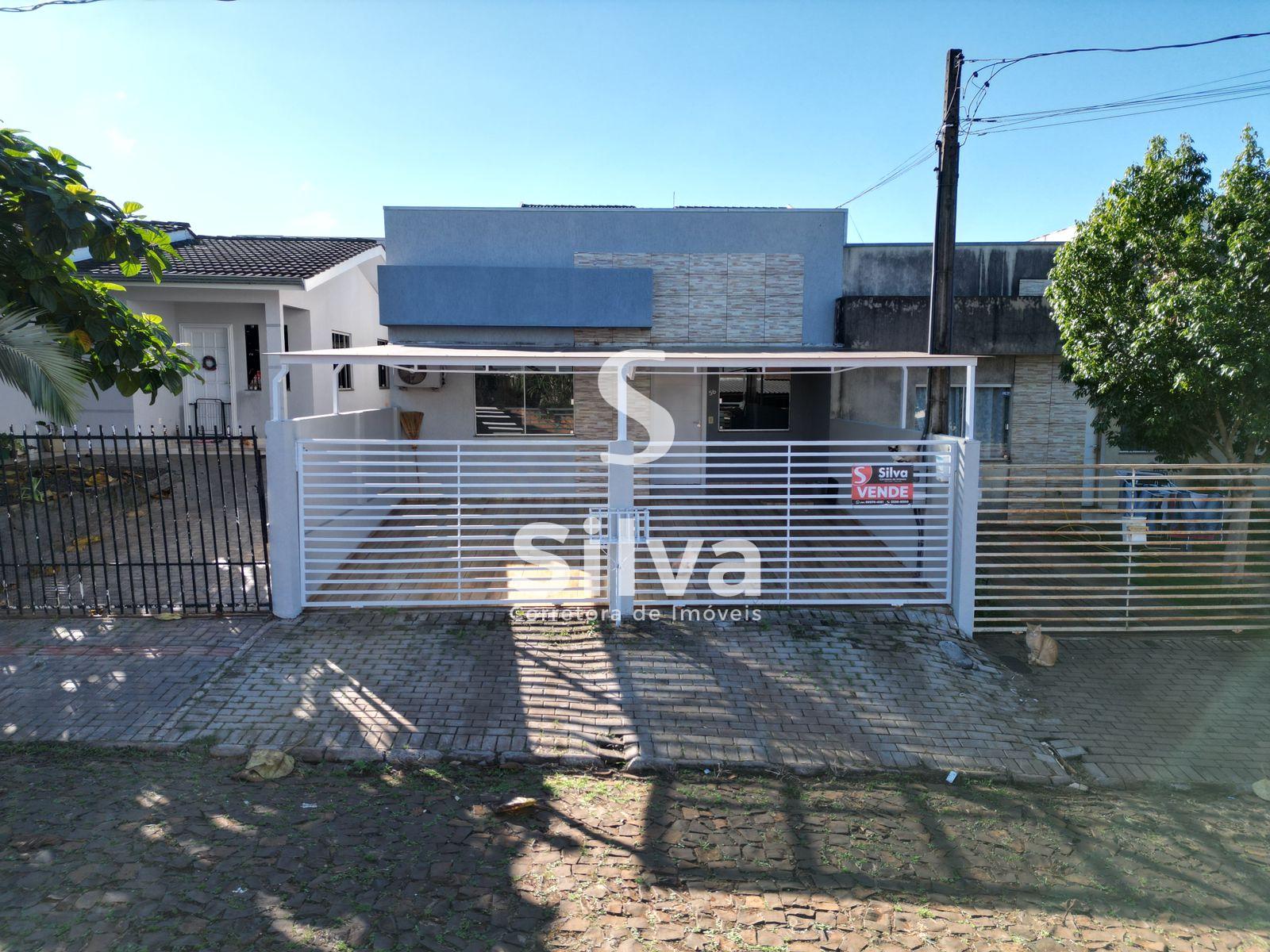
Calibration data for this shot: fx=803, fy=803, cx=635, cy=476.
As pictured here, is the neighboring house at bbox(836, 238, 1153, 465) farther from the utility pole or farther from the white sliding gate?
the white sliding gate

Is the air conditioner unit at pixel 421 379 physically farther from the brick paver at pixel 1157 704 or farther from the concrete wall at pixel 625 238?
the brick paver at pixel 1157 704

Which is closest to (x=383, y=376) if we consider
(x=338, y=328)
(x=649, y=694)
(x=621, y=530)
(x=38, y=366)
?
(x=338, y=328)

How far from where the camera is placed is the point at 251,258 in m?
16.5

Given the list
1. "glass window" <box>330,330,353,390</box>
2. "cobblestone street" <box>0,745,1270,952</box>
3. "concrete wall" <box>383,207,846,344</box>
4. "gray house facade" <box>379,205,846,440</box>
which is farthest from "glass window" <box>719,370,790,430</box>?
"cobblestone street" <box>0,745,1270,952</box>

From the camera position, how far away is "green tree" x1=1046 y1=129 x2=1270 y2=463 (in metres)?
8.36

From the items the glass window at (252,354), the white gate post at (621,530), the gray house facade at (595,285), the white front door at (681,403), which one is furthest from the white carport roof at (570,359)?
the glass window at (252,354)

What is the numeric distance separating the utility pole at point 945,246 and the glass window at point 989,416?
5.48 m

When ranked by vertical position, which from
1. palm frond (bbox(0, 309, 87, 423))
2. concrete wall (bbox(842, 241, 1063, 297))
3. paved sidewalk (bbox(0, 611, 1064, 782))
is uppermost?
concrete wall (bbox(842, 241, 1063, 297))

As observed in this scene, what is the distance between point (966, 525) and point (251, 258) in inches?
584

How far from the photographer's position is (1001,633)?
868 centimetres

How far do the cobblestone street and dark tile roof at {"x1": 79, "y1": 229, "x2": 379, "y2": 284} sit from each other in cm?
1075

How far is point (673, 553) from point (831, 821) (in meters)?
5.74

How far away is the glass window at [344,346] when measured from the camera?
61.1ft

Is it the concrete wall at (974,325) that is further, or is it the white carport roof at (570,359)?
the concrete wall at (974,325)
